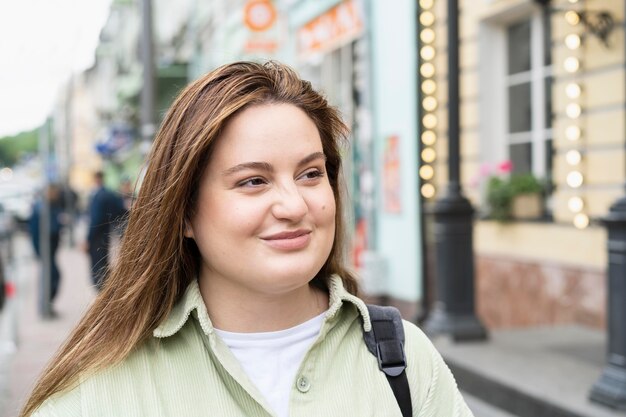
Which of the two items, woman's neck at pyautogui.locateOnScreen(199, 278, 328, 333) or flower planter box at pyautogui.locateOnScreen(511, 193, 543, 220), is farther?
flower planter box at pyautogui.locateOnScreen(511, 193, 543, 220)

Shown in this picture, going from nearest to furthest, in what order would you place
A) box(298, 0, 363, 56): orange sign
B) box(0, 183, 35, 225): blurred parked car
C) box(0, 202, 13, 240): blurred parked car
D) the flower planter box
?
the flower planter box < box(298, 0, 363, 56): orange sign < box(0, 202, 13, 240): blurred parked car < box(0, 183, 35, 225): blurred parked car

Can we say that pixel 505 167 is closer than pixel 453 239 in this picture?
No

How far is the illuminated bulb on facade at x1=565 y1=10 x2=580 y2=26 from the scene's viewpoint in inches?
342

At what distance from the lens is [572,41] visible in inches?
352

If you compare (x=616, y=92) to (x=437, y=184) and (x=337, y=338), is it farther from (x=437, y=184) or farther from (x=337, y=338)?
(x=337, y=338)

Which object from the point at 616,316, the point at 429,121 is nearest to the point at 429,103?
the point at 429,121

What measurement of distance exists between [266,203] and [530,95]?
879 cm

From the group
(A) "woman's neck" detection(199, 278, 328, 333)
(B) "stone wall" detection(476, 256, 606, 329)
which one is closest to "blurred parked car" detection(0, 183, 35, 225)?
(B) "stone wall" detection(476, 256, 606, 329)

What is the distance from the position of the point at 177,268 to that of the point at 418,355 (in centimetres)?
52

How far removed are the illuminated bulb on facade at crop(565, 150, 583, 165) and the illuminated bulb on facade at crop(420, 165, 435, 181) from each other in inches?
70.8

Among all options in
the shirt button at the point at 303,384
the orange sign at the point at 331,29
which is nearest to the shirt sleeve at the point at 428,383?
the shirt button at the point at 303,384

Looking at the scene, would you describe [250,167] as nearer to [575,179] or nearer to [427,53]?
[575,179]

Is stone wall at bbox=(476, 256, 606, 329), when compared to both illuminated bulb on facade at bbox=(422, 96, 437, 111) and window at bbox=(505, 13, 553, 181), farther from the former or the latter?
illuminated bulb on facade at bbox=(422, 96, 437, 111)

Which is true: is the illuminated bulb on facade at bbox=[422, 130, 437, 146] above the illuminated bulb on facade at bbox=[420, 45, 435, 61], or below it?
below
